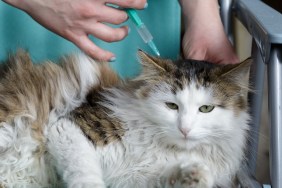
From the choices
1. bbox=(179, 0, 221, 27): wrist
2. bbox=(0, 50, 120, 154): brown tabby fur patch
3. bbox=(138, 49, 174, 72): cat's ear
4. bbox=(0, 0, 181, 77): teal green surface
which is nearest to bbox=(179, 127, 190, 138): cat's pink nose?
bbox=(138, 49, 174, 72): cat's ear

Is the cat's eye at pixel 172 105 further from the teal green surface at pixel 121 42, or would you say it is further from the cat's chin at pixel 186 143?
the teal green surface at pixel 121 42

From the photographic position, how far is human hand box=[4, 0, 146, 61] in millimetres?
1197

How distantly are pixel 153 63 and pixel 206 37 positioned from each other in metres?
0.33

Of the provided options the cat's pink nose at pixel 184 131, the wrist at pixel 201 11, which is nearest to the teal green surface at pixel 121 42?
the wrist at pixel 201 11

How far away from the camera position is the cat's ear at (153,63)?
115 centimetres

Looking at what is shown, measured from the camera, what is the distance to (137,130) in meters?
1.19

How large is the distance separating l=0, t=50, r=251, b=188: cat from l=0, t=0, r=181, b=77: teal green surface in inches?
18.6

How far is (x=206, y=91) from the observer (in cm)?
114

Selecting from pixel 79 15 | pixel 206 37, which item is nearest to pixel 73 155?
pixel 79 15

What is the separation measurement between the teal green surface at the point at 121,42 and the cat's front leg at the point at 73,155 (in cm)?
55

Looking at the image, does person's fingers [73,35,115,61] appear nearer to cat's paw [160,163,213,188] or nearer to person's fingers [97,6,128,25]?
person's fingers [97,6,128,25]

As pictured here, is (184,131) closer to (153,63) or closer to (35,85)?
(153,63)

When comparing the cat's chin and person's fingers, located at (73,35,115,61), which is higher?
person's fingers, located at (73,35,115,61)

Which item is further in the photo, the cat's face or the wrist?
the wrist
